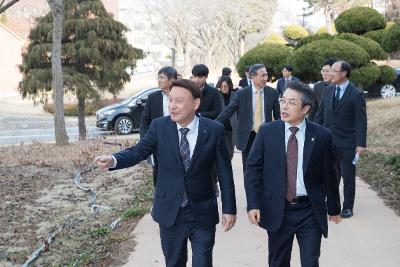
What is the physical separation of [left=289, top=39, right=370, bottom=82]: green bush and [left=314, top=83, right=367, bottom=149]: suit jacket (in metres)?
12.8

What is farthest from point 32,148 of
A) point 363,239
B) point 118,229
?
point 363,239

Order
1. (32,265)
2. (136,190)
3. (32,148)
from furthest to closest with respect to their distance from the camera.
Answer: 1. (32,148)
2. (136,190)
3. (32,265)

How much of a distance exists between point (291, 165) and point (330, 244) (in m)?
2.49

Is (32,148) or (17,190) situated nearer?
(17,190)

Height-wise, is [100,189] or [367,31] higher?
[367,31]

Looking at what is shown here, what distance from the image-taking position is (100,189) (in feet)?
33.0

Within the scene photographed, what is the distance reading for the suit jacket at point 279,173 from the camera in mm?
3939

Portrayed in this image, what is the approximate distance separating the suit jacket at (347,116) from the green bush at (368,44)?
14511 mm

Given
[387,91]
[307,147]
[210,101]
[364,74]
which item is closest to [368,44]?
[364,74]

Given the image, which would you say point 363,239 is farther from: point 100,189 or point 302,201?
point 100,189

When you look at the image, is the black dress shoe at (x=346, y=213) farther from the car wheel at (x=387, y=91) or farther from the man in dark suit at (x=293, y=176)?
the car wheel at (x=387, y=91)

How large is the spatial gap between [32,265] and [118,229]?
4.00 feet

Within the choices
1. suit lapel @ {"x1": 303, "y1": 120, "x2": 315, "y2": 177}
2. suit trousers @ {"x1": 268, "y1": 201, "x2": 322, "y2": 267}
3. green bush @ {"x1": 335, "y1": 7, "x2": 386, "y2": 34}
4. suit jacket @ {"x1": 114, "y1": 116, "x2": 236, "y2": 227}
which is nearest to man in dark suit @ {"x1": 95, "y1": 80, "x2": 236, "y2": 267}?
suit jacket @ {"x1": 114, "y1": 116, "x2": 236, "y2": 227}

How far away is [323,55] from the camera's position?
19.8 m
